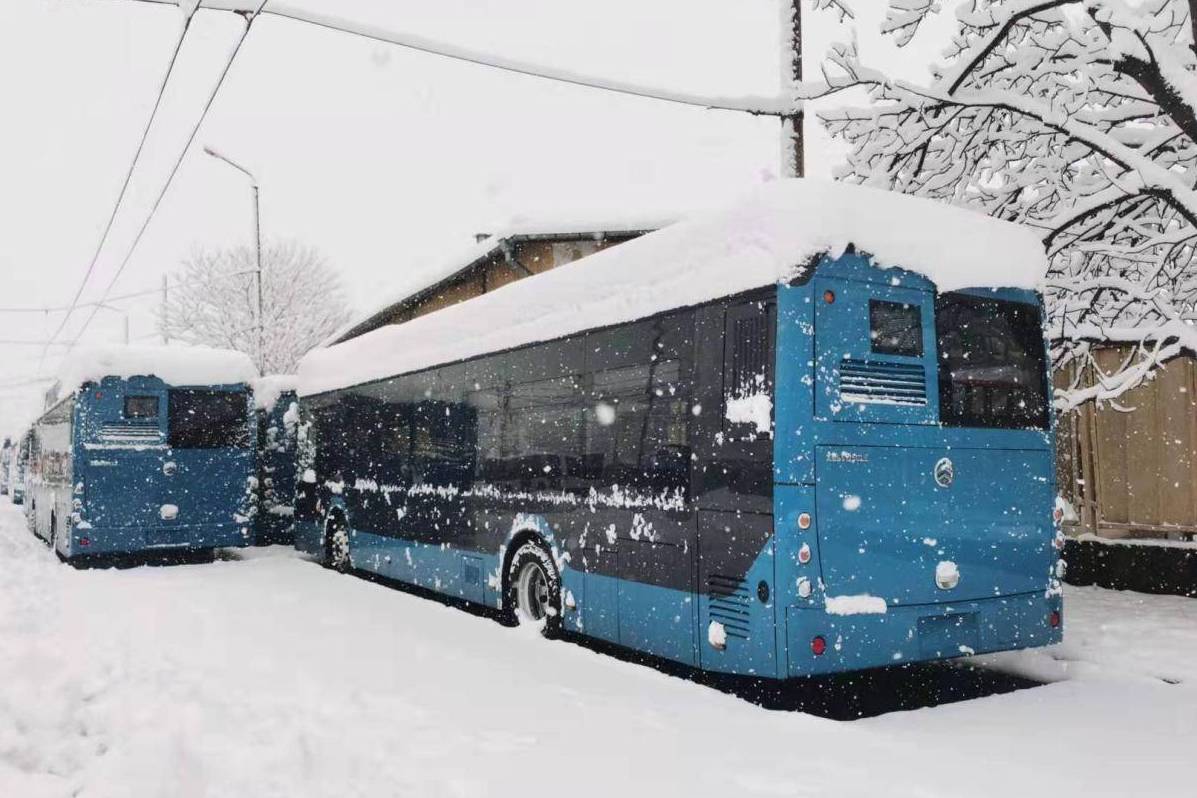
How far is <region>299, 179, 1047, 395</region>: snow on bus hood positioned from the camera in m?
5.94

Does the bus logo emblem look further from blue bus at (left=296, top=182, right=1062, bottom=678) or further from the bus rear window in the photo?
the bus rear window

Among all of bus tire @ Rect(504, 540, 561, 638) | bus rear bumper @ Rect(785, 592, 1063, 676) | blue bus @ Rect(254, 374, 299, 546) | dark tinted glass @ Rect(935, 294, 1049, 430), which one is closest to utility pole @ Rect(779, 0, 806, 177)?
dark tinted glass @ Rect(935, 294, 1049, 430)

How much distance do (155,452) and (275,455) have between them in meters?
2.93

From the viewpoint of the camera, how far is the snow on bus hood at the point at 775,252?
19.5 ft

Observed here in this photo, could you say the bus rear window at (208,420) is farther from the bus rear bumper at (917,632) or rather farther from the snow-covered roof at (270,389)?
the bus rear bumper at (917,632)

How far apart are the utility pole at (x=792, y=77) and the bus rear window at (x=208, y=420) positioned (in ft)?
31.3

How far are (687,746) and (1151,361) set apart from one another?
614cm

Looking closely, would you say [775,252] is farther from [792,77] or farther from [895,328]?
[792,77]

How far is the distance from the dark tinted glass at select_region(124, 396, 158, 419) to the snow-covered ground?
5844 mm

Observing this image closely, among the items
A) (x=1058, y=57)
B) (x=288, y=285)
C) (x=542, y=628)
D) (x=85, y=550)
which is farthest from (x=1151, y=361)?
(x=288, y=285)

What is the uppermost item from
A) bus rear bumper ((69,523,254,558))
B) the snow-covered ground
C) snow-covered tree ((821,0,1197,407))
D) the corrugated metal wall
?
snow-covered tree ((821,0,1197,407))

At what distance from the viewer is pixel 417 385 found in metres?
11.3

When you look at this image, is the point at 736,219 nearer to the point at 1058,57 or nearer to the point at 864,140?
the point at 864,140

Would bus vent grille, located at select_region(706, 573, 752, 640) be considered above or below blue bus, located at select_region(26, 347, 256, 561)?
below
